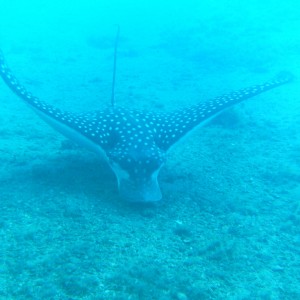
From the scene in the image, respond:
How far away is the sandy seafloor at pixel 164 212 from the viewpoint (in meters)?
4.02

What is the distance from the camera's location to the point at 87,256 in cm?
433

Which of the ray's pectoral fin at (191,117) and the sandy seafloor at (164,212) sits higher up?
the ray's pectoral fin at (191,117)

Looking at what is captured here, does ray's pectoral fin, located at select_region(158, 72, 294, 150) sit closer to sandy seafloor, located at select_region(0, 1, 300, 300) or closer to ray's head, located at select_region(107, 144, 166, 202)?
ray's head, located at select_region(107, 144, 166, 202)

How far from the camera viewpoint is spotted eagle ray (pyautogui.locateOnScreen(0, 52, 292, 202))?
546 centimetres

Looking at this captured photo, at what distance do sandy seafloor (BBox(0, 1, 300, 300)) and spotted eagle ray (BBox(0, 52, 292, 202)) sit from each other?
0.49 meters

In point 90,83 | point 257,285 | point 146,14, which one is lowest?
point 257,285

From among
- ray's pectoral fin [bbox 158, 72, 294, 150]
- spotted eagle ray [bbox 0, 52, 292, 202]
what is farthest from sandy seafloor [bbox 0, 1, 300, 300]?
ray's pectoral fin [bbox 158, 72, 294, 150]

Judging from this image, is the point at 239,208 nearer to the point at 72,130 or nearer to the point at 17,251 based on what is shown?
the point at 72,130

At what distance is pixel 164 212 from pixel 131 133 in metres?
1.54

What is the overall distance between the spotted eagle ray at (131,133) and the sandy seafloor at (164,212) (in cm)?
49

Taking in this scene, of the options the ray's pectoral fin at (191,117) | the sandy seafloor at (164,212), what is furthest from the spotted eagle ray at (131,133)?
the sandy seafloor at (164,212)

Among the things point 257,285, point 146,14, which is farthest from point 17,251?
point 146,14

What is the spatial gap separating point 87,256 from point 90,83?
9.98 meters

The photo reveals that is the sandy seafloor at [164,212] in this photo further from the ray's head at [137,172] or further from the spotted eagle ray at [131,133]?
the spotted eagle ray at [131,133]
